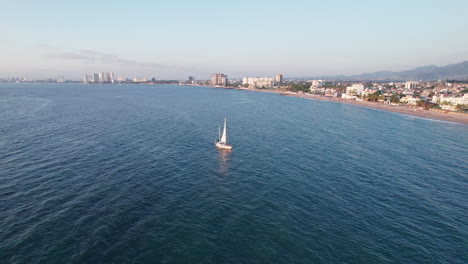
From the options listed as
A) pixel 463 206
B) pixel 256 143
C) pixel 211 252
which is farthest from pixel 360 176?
pixel 211 252

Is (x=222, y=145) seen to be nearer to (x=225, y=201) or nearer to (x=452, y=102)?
(x=225, y=201)

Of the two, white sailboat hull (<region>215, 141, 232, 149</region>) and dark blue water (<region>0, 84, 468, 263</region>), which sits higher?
white sailboat hull (<region>215, 141, 232, 149</region>)

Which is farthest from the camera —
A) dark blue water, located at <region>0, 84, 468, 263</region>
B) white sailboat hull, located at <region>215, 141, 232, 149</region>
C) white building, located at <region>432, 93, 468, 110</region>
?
white building, located at <region>432, 93, 468, 110</region>

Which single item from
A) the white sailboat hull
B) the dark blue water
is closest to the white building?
the dark blue water

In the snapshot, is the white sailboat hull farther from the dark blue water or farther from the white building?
the white building

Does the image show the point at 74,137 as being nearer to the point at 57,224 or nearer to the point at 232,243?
the point at 57,224

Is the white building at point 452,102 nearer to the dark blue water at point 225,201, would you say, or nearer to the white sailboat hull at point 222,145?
the dark blue water at point 225,201

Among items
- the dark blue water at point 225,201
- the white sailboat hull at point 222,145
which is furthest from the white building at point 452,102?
the white sailboat hull at point 222,145

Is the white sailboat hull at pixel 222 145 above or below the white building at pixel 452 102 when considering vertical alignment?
below
